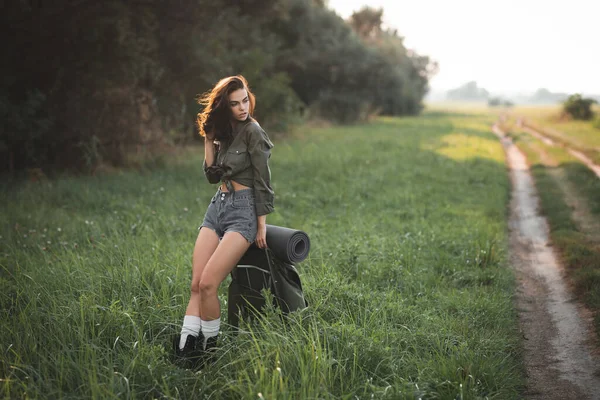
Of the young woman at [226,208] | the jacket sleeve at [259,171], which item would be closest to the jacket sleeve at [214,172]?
the young woman at [226,208]

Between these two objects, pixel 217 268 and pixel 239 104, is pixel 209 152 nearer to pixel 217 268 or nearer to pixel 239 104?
pixel 239 104

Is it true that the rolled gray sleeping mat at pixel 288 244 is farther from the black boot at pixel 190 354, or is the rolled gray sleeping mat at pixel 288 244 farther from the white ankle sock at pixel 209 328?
the black boot at pixel 190 354

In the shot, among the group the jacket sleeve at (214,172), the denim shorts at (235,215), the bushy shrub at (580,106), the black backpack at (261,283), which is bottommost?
the black backpack at (261,283)

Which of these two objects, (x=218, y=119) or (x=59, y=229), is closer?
(x=218, y=119)

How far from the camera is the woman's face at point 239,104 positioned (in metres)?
4.57

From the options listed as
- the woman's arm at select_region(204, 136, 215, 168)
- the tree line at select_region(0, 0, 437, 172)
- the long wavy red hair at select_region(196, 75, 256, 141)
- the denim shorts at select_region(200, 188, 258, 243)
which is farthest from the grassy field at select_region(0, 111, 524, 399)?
the tree line at select_region(0, 0, 437, 172)

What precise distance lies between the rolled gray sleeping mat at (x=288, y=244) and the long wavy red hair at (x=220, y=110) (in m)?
0.94

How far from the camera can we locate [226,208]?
4.54 m

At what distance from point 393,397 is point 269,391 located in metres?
0.87

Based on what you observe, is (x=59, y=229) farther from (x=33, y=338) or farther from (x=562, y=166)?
(x=562, y=166)

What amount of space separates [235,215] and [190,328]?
968mm

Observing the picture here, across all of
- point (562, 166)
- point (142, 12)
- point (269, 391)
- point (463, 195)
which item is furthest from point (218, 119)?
point (562, 166)

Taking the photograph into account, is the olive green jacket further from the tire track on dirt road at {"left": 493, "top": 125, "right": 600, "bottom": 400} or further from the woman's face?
the tire track on dirt road at {"left": 493, "top": 125, "right": 600, "bottom": 400}

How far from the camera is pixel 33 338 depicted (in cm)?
442
